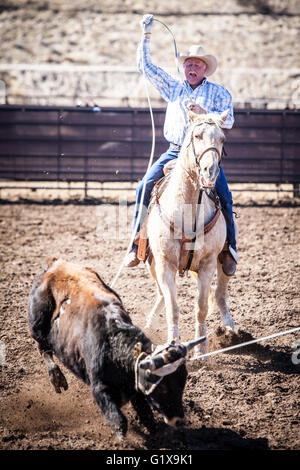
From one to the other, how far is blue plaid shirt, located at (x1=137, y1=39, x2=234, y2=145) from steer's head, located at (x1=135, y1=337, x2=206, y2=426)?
232 centimetres

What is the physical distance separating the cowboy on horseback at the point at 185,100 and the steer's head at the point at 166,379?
6.71 feet

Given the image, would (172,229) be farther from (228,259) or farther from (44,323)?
(44,323)

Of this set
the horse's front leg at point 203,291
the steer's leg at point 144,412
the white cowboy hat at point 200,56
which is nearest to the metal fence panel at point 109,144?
the white cowboy hat at point 200,56

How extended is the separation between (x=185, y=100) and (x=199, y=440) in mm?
2900

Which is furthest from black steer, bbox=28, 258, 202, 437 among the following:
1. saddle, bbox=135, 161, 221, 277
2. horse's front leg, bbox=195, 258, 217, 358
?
horse's front leg, bbox=195, 258, 217, 358

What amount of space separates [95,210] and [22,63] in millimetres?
12671

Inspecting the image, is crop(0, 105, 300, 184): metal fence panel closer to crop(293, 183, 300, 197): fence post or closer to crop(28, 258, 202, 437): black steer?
crop(293, 183, 300, 197): fence post

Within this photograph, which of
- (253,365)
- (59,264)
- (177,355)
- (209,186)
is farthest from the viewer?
(253,365)

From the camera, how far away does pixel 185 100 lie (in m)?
4.89

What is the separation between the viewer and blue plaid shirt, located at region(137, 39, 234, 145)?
491 cm

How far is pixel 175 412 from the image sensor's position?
10.7 ft

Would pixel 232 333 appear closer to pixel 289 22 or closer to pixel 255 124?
pixel 255 124

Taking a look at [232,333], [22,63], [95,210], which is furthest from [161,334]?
[22,63]

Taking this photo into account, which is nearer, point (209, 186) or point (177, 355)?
point (177, 355)
